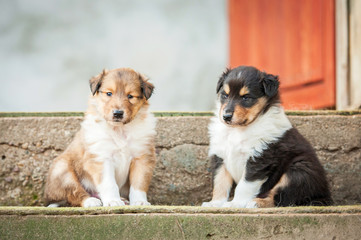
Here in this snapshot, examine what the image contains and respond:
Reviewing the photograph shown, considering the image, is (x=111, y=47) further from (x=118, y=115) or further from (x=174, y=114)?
(x=118, y=115)

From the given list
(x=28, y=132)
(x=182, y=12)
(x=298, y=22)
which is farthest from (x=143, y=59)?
(x=28, y=132)

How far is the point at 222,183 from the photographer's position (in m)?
4.09

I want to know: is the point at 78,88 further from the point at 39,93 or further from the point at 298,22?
the point at 298,22

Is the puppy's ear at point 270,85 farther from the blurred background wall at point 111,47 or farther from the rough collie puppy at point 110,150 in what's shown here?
the blurred background wall at point 111,47

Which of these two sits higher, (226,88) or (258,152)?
(226,88)

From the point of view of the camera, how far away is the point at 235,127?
416cm

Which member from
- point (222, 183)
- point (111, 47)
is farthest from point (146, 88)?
point (111, 47)

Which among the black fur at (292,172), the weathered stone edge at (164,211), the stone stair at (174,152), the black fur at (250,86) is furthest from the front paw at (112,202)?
the black fur at (250,86)

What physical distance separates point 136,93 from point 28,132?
3.75ft

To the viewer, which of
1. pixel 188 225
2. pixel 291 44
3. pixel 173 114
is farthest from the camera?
pixel 291 44

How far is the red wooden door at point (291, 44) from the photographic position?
6621 millimetres

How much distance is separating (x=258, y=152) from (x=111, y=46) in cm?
720

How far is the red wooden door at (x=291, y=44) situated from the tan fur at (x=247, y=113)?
263cm

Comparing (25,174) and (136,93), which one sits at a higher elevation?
(136,93)
